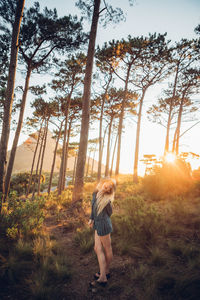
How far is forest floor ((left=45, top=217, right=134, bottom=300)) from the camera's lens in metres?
2.21

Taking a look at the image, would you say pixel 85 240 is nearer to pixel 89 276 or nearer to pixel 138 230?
pixel 89 276

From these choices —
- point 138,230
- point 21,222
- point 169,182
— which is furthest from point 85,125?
point 169,182

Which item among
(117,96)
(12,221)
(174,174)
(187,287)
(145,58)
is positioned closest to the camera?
(187,287)

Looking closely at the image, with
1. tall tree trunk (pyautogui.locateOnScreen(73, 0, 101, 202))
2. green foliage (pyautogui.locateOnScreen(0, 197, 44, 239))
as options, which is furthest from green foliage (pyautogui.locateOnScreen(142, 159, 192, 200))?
green foliage (pyautogui.locateOnScreen(0, 197, 44, 239))

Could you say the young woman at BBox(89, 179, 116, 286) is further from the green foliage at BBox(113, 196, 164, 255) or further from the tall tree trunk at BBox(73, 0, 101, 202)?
the tall tree trunk at BBox(73, 0, 101, 202)

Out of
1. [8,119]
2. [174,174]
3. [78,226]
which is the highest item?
[8,119]

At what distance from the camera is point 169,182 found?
719cm

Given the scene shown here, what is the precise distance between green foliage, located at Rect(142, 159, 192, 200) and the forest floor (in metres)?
4.57

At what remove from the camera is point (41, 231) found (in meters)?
3.96

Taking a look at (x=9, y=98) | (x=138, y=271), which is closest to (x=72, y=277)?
(x=138, y=271)

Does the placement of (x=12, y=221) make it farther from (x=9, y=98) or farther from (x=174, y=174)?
(x=174, y=174)

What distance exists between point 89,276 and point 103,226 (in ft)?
3.70

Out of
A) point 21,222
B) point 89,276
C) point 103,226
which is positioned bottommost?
point 89,276

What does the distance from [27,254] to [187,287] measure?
302 cm
